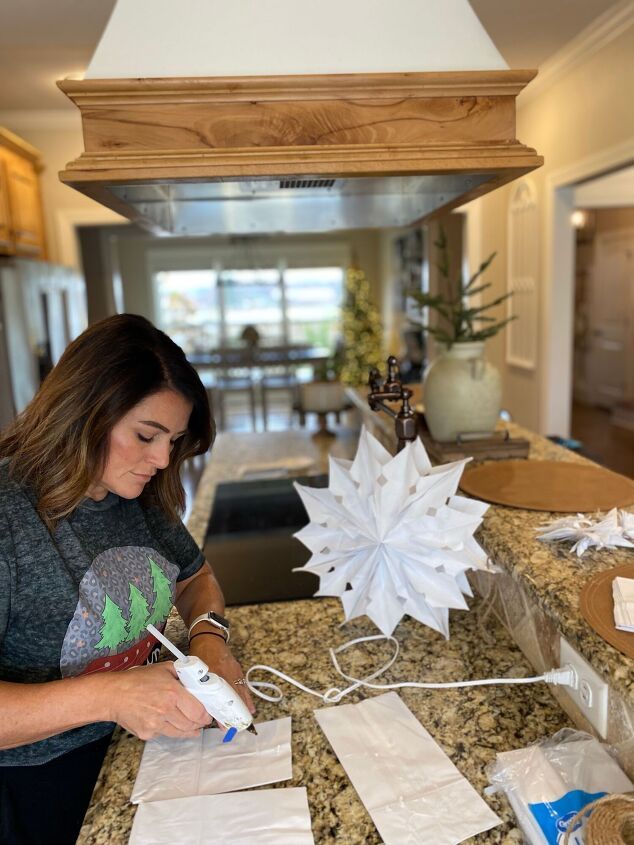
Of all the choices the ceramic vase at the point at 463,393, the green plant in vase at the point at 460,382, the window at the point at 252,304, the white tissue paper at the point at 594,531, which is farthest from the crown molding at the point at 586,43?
the window at the point at 252,304

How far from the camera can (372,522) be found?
1129 mm

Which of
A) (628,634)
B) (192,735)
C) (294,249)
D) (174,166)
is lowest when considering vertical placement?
(192,735)

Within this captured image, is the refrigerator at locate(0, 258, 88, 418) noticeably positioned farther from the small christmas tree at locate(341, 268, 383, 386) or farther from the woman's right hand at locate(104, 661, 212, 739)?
the small christmas tree at locate(341, 268, 383, 386)

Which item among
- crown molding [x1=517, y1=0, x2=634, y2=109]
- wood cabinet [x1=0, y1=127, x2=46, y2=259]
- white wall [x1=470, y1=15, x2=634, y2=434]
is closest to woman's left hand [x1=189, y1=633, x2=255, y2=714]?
white wall [x1=470, y1=15, x2=634, y2=434]

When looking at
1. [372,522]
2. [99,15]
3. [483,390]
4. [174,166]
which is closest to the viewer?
[174,166]

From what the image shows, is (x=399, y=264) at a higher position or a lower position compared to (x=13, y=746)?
higher

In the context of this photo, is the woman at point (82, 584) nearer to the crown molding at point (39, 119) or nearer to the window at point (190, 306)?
the crown molding at point (39, 119)

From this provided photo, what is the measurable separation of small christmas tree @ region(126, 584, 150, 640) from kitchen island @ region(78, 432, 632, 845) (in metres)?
0.15

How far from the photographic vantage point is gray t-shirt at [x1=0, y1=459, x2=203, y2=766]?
0.95 m

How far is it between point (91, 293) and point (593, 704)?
24.1ft

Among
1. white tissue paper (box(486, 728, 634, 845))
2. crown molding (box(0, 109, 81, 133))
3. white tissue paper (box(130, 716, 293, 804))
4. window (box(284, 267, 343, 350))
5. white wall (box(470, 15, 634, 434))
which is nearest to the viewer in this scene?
white tissue paper (box(486, 728, 634, 845))

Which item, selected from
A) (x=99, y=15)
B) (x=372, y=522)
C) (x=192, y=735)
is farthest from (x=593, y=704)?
(x=99, y=15)

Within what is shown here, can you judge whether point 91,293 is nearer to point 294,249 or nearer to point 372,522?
point 294,249

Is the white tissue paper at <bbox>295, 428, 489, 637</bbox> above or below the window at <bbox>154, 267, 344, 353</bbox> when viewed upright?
below
